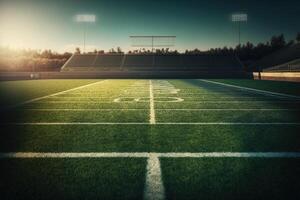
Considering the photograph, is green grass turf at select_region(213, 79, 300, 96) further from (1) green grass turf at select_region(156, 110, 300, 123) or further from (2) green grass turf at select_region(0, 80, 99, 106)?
(2) green grass turf at select_region(0, 80, 99, 106)

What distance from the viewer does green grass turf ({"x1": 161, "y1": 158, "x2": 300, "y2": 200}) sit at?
2.33m

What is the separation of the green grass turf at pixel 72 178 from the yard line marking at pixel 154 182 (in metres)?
0.06

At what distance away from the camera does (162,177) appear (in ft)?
8.79

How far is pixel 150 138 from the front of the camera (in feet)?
13.7

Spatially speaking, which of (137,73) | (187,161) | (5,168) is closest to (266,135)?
(187,161)

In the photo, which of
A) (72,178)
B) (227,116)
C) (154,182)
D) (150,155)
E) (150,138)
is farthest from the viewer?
(227,116)

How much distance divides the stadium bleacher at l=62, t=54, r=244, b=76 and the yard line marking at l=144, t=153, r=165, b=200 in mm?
40701

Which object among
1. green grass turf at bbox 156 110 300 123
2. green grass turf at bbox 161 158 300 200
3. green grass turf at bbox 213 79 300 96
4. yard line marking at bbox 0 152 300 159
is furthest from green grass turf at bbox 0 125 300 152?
green grass turf at bbox 213 79 300 96

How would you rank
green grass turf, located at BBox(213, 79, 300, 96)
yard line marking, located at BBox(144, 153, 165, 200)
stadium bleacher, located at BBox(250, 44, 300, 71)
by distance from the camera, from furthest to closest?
stadium bleacher, located at BBox(250, 44, 300, 71) < green grass turf, located at BBox(213, 79, 300, 96) < yard line marking, located at BBox(144, 153, 165, 200)

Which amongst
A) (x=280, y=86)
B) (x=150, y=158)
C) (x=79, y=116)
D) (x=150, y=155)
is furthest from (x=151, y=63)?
(x=150, y=158)

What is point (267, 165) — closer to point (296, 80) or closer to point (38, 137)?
point (38, 137)

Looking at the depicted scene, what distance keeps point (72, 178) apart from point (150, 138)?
1697mm

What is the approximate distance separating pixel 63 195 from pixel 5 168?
1009 mm

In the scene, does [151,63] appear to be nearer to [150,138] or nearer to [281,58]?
[281,58]
